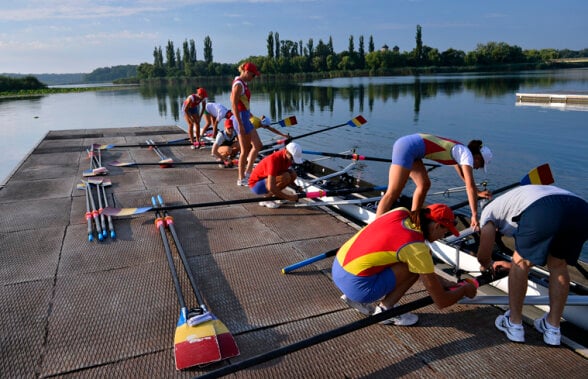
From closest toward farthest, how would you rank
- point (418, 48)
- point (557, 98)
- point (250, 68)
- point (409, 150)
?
1. point (409, 150)
2. point (250, 68)
3. point (557, 98)
4. point (418, 48)

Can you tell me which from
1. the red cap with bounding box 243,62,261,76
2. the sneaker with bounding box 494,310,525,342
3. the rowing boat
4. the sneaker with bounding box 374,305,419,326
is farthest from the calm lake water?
the sneaker with bounding box 374,305,419,326

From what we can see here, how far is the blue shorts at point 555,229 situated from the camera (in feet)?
10.6

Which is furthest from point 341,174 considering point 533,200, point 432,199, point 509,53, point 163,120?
point 509,53

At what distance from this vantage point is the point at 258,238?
5820 mm

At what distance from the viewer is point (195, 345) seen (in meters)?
3.30

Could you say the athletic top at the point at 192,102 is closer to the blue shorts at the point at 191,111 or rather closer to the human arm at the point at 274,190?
the blue shorts at the point at 191,111

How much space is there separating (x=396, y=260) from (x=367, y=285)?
36 centimetres

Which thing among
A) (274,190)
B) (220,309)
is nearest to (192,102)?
(274,190)

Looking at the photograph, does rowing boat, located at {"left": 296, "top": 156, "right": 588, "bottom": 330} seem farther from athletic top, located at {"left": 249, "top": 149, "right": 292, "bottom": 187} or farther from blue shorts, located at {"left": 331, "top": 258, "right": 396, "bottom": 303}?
blue shorts, located at {"left": 331, "top": 258, "right": 396, "bottom": 303}

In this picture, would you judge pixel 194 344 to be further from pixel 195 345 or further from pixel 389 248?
pixel 389 248

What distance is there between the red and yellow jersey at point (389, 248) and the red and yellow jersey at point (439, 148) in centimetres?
190

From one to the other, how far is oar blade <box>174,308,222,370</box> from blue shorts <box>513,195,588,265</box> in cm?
267

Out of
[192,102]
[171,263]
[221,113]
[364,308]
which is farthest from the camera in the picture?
[192,102]

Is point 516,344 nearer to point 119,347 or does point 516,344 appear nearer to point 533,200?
point 533,200
